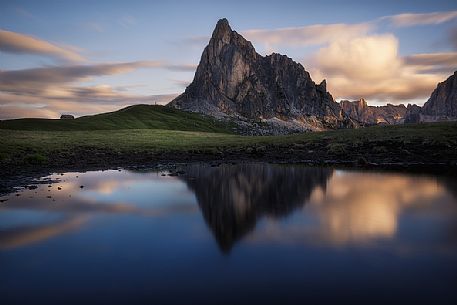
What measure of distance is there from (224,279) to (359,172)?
33.3 meters

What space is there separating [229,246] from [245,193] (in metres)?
13.6

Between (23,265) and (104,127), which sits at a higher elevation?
(104,127)

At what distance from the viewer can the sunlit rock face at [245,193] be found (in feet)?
64.9

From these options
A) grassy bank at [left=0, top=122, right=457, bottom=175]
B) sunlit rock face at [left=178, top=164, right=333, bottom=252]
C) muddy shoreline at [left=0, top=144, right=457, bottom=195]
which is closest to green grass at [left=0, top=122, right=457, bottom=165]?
grassy bank at [left=0, top=122, right=457, bottom=175]

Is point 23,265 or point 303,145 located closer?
point 23,265

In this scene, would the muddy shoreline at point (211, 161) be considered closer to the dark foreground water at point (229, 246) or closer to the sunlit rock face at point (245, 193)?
the sunlit rock face at point (245, 193)

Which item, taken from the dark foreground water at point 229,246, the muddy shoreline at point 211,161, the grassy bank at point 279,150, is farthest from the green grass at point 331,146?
the dark foreground water at point 229,246

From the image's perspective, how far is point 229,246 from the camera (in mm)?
15992

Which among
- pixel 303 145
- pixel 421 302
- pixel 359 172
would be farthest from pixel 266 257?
pixel 303 145

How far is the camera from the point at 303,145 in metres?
69.2

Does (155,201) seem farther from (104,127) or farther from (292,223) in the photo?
(104,127)

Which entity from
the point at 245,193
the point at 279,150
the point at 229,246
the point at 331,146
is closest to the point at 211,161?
the point at 279,150

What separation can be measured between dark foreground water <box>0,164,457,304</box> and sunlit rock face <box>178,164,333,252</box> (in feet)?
0.45

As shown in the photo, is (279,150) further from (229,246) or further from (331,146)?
(229,246)
